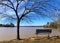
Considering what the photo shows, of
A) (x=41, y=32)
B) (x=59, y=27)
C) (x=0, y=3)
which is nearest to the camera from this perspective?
(x=0, y=3)

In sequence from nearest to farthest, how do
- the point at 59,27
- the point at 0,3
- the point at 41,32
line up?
the point at 0,3 → the point at 41,32 → the point at 59,27

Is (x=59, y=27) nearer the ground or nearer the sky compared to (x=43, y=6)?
nearer the ground

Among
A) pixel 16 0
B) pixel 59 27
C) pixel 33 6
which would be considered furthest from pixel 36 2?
pixel 59 27

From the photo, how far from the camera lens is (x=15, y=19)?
68.5 feet

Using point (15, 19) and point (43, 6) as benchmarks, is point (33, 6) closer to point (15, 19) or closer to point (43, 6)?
point (43, 6)

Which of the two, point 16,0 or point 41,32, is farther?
point 41,32

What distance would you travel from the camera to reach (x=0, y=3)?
64.8 ft

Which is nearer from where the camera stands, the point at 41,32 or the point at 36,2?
the point at 36,2

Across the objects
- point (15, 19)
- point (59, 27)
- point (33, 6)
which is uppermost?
point (33, 6)

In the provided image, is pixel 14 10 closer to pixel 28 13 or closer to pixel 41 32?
pixel 28 13

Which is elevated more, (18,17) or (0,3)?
(0,3)

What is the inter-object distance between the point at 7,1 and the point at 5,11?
1.00 meters

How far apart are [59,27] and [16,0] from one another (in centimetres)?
1722

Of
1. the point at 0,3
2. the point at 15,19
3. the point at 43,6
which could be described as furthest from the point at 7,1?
the point at 43,6
